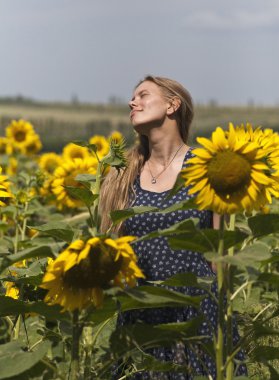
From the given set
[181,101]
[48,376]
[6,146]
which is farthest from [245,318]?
[6,146]

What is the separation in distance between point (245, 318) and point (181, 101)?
3.10 feet

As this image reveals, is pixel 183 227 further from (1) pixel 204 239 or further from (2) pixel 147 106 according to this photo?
(2) pixel 147 106

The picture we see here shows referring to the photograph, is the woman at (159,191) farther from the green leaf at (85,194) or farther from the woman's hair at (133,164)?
the green leaf at (85,194)

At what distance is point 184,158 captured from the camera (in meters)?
3.15

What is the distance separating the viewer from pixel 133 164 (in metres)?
3.19

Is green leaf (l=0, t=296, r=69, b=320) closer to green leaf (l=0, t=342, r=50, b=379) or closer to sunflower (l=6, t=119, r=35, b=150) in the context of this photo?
green leaf (l=0, t=342, r=50, b=379)

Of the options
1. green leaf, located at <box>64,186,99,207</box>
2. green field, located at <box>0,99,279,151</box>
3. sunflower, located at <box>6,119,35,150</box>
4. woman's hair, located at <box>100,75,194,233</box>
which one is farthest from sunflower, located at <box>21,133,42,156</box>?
green field, located at <box>0,99,279,151</box>

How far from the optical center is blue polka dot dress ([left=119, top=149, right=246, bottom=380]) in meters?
2.79

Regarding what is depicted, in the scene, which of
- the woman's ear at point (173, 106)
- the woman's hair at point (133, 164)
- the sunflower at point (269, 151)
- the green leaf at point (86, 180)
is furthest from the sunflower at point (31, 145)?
the green leaf at point (86, 180)

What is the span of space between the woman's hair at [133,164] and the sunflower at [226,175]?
1100mm

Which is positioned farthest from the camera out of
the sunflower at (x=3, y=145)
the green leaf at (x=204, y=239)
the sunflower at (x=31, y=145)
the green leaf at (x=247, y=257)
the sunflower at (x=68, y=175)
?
the sunflower at (x=3, y=145)

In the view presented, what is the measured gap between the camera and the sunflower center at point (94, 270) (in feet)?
6.24

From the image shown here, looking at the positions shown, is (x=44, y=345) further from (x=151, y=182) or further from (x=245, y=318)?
(x=151, y=182)

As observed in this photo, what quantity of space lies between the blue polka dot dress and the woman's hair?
0.05m
